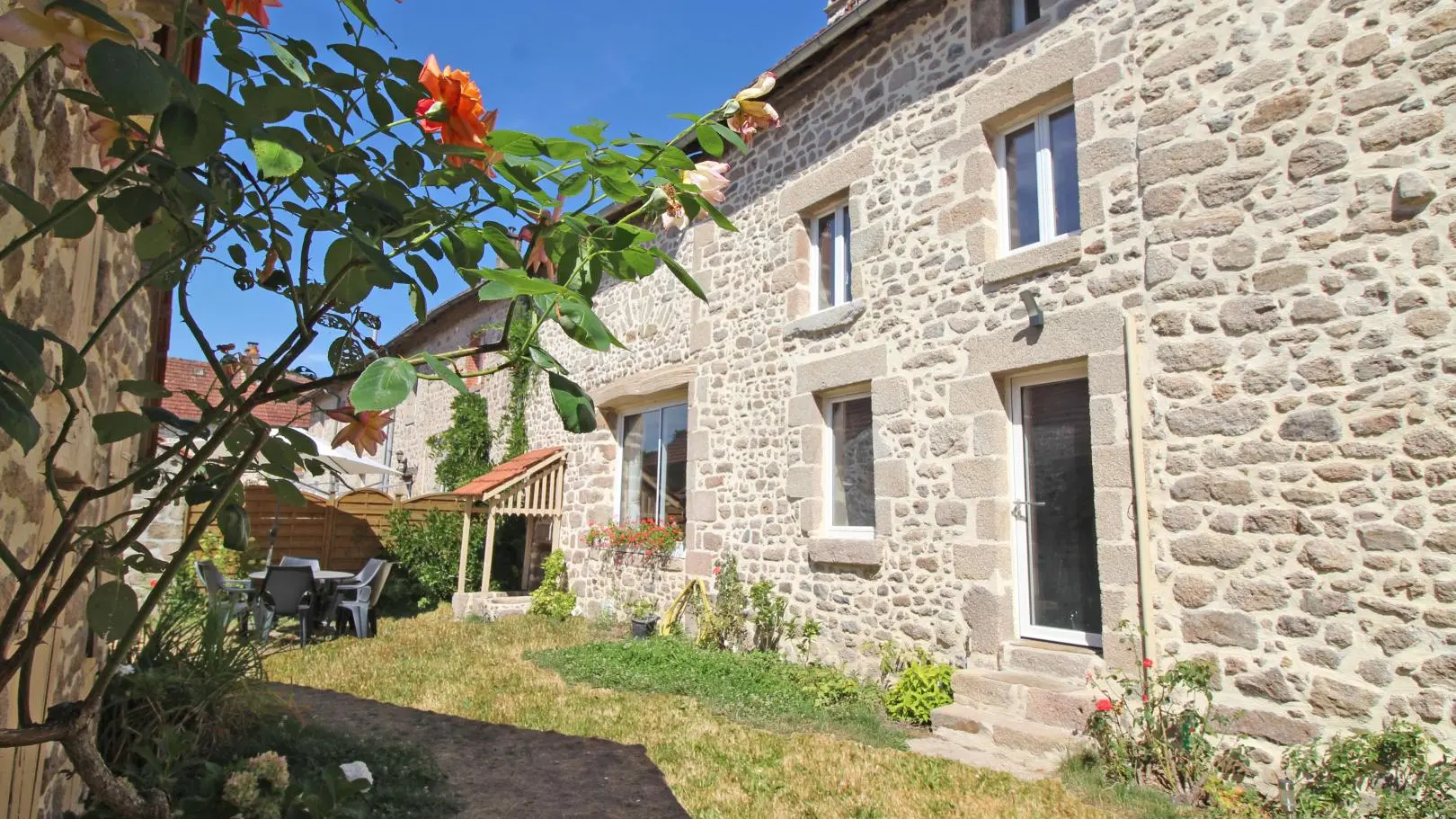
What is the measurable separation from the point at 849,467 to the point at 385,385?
19.5 feet

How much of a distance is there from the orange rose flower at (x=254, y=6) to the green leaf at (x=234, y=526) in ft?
2.87

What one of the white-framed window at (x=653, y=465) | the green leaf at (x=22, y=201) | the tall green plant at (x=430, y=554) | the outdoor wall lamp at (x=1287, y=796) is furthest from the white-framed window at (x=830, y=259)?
the tall green plant at (x=430, y=554)

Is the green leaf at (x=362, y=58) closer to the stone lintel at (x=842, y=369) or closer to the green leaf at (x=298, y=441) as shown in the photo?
the green leaf at (x=298, y=441)

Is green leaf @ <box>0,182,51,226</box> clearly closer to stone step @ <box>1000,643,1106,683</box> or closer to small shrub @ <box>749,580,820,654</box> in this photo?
stone step @ <box>1000,643,1106,683</box>

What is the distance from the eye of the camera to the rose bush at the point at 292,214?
1.07 metres

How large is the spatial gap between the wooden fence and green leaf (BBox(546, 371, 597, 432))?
10155 mm

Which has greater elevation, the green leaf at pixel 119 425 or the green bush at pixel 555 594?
the green leaf at pixel 119 425

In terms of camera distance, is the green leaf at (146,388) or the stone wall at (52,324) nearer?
the green leaf at (146,388)

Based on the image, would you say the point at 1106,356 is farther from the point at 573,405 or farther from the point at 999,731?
the point at 573,405

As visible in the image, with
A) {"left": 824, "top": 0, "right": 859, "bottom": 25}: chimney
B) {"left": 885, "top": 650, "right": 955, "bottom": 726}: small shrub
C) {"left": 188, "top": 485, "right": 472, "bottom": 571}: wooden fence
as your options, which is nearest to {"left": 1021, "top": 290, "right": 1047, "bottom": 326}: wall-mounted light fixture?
{"left": 885, "top": 650, "right": 955, "bottom": 726}: small shrub

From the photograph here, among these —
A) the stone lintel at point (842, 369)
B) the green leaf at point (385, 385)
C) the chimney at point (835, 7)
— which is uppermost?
the chimney at point (835, 7)

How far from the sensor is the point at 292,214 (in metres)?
1.30

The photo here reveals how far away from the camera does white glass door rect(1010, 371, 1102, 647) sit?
5.14m

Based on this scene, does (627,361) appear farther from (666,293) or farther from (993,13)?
(993,13)
